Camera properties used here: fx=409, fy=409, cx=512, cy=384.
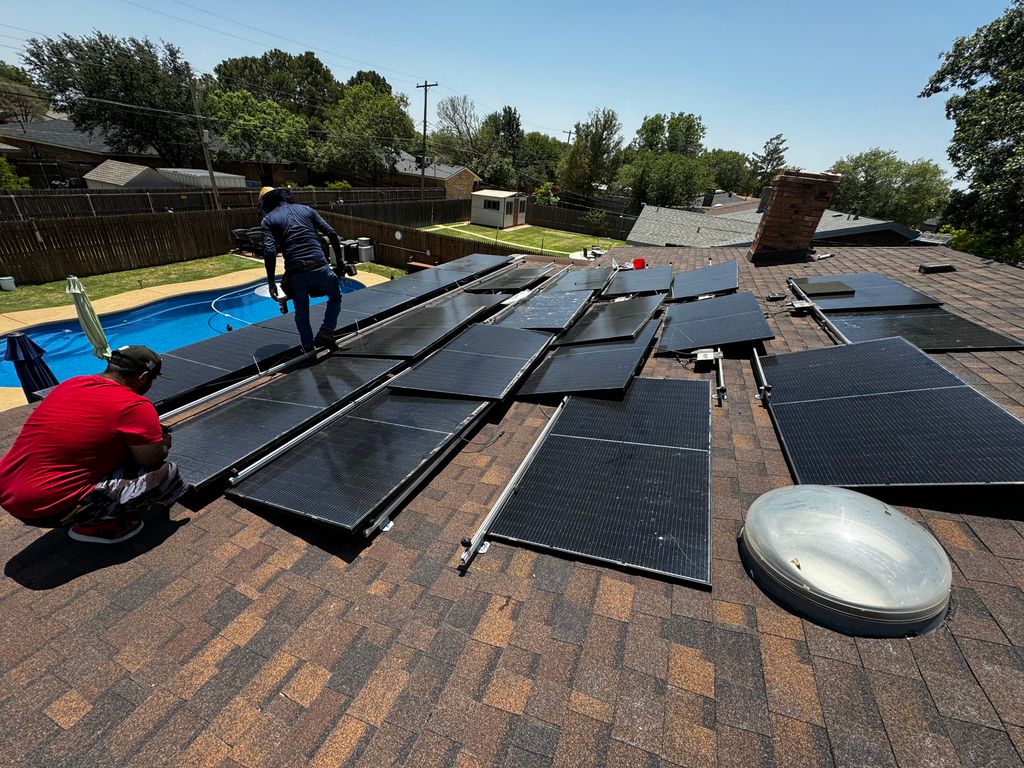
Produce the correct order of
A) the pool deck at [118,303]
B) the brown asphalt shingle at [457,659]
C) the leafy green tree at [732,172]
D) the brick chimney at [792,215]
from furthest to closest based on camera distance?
the leafy green tree at [732,172]
the pool deck at [118,303]
the brick chimney at [792,215]
the brown asphalt shingle at [457,659]

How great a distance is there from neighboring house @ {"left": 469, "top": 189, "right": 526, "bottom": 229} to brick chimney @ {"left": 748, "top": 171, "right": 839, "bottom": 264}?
132 feet

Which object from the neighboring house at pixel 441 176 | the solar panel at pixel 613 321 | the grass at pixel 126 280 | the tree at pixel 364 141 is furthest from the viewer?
the neighboring house at pixel 441 176

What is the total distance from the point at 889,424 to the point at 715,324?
3657mm

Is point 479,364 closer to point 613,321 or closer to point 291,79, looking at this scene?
point 613,321

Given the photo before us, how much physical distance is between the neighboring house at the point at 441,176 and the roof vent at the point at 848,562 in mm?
64934

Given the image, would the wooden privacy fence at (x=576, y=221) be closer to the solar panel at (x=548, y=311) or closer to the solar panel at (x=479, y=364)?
the solar panel at (x=548, y=311)

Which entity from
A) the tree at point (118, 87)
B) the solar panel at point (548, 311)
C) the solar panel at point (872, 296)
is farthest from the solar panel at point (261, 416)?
the tree at point (118, 87)

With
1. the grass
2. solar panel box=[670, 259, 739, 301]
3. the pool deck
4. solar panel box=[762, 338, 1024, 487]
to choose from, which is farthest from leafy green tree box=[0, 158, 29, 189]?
solar panel box=[762, 338, 1024, 487]

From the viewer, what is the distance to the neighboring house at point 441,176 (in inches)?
2408

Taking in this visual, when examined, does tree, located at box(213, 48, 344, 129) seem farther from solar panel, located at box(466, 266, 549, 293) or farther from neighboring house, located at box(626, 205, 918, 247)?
solar panel, located at box(466, 266, 549, 293)

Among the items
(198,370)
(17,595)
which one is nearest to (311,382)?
(198,370)

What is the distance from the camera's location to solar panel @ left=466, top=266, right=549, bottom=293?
1147cm

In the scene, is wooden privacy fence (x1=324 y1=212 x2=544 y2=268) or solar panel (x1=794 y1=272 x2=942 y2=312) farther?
wooden privacy fence (x1=324 y1=212 x2=544 y2=268)

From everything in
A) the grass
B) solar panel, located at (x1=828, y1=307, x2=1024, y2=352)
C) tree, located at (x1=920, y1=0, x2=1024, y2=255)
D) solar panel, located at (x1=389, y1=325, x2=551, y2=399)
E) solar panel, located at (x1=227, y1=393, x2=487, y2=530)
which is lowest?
the grass
